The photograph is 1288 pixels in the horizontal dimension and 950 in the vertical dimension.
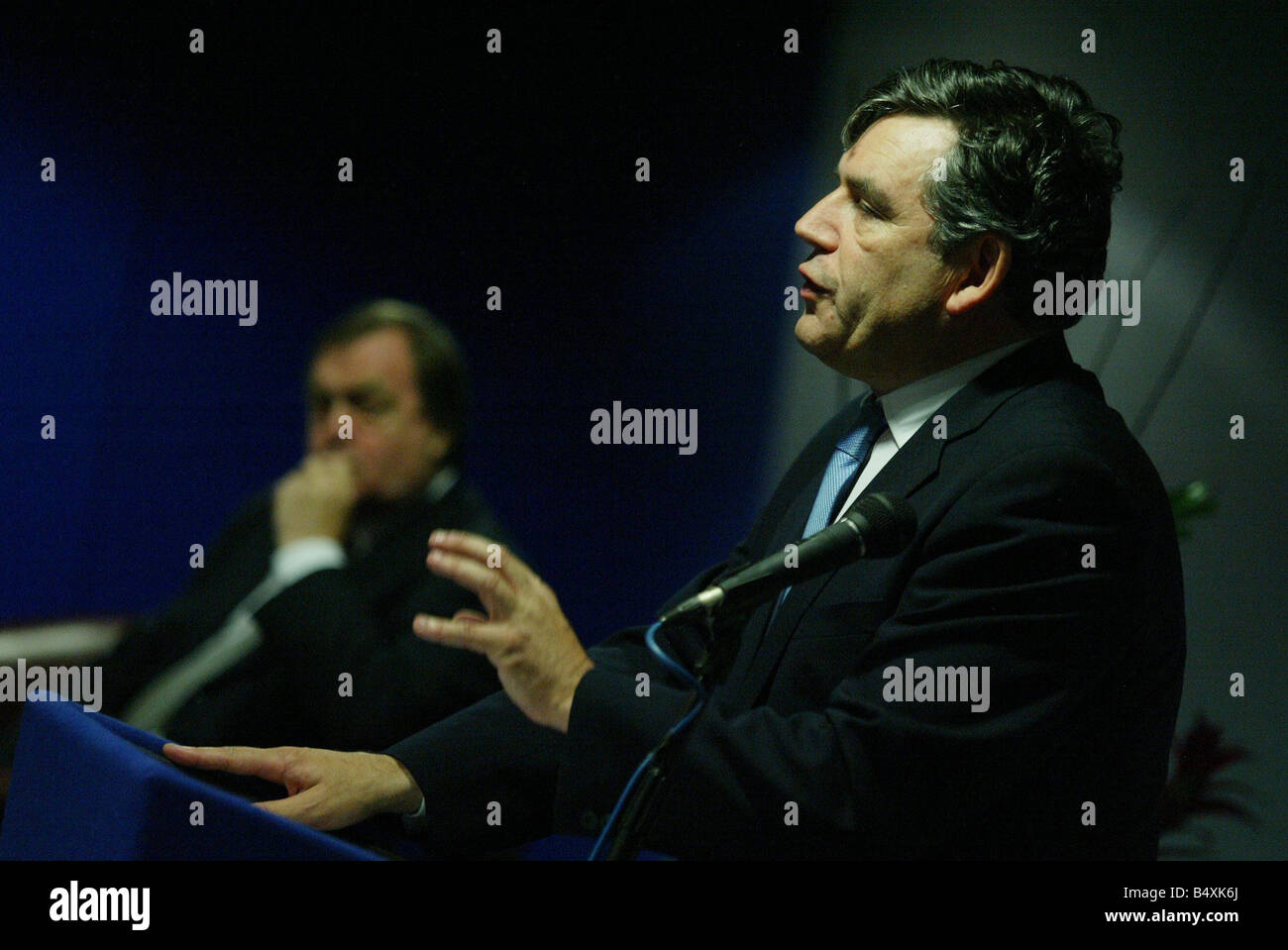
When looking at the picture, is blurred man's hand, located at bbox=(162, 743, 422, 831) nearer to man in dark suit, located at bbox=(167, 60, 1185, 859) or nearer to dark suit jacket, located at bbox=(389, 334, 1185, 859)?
man in dark suit, located at bbox=(167, 60, 1185, 859)

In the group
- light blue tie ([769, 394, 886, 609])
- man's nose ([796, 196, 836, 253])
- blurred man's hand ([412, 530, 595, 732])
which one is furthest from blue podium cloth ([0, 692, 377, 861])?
man's nose ([796, 196, 836, 253])

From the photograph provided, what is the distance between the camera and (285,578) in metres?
2.78

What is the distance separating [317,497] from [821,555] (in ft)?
5.45

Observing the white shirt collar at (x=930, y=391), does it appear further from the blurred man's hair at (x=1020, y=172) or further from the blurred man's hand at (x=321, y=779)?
the blurred man's hand at (x=321, y=779)

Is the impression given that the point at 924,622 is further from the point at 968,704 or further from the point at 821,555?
the point at 821,555

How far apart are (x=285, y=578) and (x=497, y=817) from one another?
94cm

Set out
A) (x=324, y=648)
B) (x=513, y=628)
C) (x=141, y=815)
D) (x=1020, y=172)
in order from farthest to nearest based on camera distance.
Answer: (x=324, y=648) < (x=1020, y=172) < (x=513, y=628) < (x=141, y=815)

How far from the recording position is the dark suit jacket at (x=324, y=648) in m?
2.70

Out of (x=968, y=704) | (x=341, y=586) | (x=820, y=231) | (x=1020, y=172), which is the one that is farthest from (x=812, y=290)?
(x=341, y=586)

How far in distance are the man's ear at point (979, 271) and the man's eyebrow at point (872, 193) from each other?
125 mm

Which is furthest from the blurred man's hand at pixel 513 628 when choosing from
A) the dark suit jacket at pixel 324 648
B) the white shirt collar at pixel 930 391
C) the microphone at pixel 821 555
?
the dark suit jacket at pixel 324 648

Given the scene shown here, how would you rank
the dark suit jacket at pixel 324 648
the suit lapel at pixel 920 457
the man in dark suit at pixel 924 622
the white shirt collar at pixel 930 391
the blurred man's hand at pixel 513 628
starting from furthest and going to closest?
1. the dark suit jacket at pixel 324 648
2. the white shirt collar at pixel 930 391
3. the suit lapel at pixel 920 457
4. the man in dark suit at pixel 924 622
5. the blurred man's hand at pixel 513 628

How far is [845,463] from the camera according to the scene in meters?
2.05
